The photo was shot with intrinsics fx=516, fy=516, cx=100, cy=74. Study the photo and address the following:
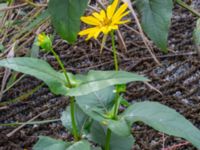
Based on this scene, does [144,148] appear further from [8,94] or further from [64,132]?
[8,94]

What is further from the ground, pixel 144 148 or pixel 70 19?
pixel 70 19

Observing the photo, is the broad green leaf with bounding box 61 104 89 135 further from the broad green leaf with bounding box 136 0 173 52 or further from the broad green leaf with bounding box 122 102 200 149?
the broad green leaf with bounding box 136 0 173 52

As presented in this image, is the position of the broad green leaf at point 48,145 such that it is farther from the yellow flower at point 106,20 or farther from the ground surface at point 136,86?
the ground surface at point 136,86

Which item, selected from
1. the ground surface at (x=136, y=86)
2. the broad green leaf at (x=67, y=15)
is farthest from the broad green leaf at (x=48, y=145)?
the ground surface at (x=136, y=86)

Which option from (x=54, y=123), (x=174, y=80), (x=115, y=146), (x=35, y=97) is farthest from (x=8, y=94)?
(x=115, y=146)

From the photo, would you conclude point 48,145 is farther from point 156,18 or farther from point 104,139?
point 156,18

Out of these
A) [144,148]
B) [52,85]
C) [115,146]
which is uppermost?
[52,85]

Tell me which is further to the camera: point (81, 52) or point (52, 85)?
point (81, 52)
